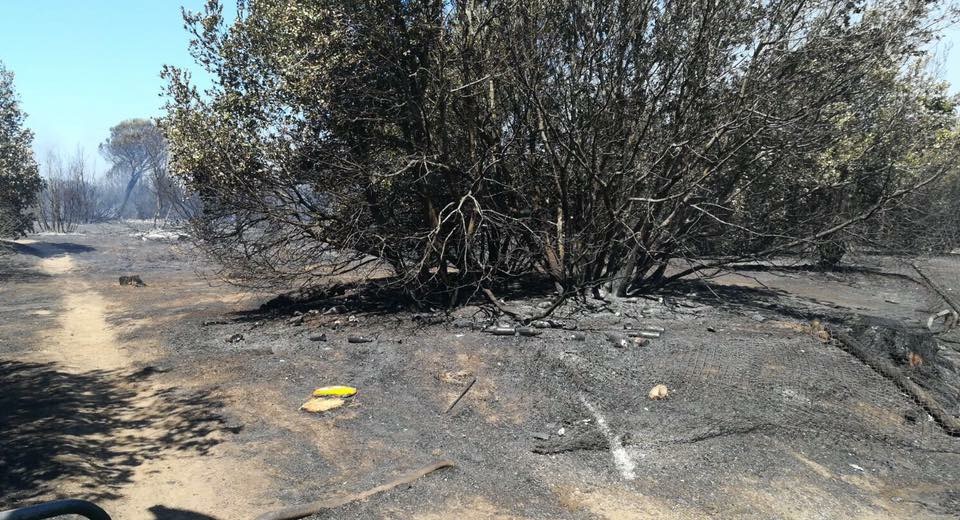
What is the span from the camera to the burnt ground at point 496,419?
15.8 feet

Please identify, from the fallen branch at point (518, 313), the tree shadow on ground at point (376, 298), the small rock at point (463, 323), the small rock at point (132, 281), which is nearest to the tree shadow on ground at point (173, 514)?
the small rock at point (463, 323)

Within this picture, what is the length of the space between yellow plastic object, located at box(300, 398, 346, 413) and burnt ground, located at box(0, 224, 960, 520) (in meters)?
0.14

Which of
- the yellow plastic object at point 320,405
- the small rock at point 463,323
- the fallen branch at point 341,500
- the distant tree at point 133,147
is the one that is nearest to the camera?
the fallen branch at point 341,500

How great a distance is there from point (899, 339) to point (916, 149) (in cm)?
860

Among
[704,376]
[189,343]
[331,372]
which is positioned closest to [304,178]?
[189,343]

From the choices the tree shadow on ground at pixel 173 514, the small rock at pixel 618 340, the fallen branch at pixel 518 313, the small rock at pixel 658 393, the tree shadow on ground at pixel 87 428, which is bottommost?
the tree shadow on ground at pixel 173 514

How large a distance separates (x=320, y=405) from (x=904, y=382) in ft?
20.0

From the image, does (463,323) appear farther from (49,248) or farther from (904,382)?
(49,248)

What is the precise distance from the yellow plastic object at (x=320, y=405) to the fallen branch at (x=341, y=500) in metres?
1.68

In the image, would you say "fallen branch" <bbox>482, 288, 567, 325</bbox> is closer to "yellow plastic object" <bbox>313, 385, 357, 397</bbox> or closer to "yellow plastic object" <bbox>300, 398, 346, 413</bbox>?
"yellow plastic object" <bbox>313, 385, 357, 397</bbox>

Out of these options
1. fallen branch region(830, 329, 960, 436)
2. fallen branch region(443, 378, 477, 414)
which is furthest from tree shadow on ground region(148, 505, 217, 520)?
fallen branch region(830, 329, 960, 436)

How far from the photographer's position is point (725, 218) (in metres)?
11.2

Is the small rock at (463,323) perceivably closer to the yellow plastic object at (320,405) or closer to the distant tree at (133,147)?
the yellow plastic object at (320,405)

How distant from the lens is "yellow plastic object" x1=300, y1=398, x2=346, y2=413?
6.35 meters
